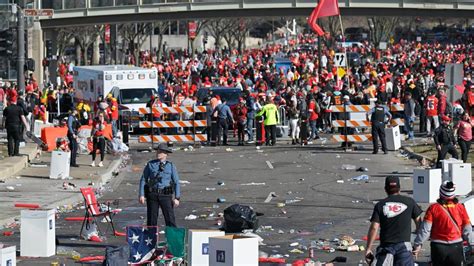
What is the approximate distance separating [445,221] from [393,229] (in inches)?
28.4

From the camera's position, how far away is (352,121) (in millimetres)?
39156

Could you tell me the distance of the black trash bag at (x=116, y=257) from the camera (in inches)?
615

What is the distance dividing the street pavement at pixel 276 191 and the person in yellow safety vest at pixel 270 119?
15.3 inches

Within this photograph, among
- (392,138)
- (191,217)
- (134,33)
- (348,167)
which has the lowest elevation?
(348,167)

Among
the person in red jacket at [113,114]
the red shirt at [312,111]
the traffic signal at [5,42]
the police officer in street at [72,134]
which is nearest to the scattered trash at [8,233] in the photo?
the police officer in street at [72,134]

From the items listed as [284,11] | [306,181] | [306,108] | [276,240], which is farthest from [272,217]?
[284,11]

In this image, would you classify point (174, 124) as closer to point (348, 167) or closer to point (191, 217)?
point (348, 167)

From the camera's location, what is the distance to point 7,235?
2097cm

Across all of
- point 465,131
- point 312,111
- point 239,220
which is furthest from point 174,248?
point 312,111

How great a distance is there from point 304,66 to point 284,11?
12866mm

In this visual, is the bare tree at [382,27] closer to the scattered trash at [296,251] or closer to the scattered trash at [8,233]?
the scattered trash at [8,233]

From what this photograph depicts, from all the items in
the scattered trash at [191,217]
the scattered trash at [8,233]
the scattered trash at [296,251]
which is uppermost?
the scattered trash at [296,251]

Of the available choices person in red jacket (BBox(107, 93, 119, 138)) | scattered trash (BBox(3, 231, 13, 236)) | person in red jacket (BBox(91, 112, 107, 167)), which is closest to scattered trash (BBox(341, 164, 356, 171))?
person in red jacket (BBox(91, 112, 107, 167))

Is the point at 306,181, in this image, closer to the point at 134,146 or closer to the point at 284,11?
the point at 134,146
